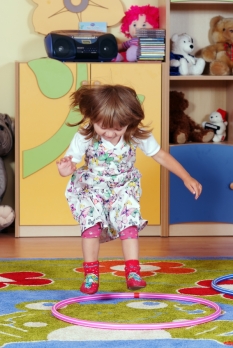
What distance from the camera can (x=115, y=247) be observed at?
3.10 m

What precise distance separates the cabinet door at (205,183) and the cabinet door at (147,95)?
3.8 inches

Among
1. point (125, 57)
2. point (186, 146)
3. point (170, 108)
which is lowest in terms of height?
point (186, 146)

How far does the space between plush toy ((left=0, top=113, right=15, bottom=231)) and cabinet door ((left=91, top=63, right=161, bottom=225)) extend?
0.56 meters

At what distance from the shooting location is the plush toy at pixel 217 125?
366cm

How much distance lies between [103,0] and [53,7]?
29cm

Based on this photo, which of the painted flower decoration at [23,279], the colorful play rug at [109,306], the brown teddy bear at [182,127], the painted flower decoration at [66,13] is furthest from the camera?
the painted flower decoration at [66,13]

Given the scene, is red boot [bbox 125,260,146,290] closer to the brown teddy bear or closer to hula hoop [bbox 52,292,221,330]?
hula hoop [bbox 52,292,221,330]

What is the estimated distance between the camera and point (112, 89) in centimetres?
208

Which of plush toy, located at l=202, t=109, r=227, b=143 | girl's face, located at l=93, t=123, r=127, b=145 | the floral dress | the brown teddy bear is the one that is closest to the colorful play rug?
the floral dress

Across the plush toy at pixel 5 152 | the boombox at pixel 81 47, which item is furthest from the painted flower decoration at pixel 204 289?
the boombox at pixel 81 47

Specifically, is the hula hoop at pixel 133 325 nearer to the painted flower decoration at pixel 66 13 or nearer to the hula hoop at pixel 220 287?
the hula hoop at pixel 220 287

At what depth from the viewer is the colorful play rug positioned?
1.57 meters

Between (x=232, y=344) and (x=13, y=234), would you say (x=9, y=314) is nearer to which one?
(x=232, y=344)

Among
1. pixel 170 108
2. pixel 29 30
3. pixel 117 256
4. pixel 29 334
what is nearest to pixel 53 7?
pixel 29 30
